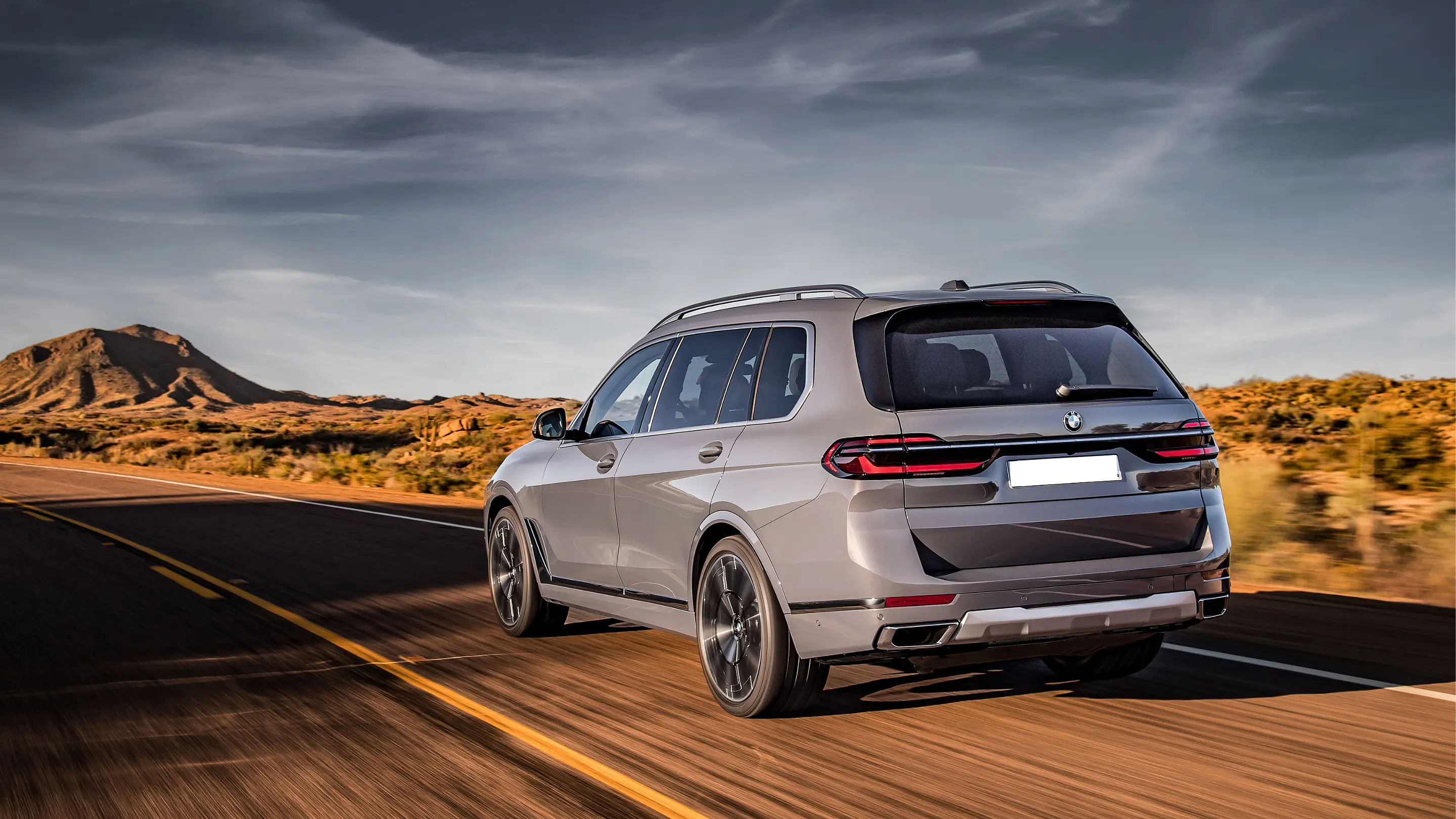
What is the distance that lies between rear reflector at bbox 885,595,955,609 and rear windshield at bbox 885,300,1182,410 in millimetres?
807

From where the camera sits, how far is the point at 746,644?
5895 millimetres

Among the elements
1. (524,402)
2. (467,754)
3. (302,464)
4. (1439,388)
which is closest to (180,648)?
(467,754)

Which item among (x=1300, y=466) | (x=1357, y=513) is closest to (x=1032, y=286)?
(x=1357, y=513)

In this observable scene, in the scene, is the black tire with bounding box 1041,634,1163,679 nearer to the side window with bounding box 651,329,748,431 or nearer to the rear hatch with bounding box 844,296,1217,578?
the rear hatch with bounding box 844,296,1217,578

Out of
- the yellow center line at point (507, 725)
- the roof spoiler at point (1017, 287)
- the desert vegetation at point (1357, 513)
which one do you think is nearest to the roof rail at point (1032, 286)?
the roof spoiler at point (1017, 287)

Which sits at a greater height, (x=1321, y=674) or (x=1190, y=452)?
(x=1190, y=452)

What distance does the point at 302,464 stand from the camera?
3572 centimetres

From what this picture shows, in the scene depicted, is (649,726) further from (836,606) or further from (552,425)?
(552,425)

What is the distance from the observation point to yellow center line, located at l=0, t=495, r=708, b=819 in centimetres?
471

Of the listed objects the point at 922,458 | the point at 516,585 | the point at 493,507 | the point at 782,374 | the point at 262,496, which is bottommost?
the point at 262,496

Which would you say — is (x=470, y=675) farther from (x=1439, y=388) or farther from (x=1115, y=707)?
(x=1439, y=388)

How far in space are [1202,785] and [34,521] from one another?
17828 millimetres

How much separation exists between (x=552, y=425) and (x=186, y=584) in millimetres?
5132

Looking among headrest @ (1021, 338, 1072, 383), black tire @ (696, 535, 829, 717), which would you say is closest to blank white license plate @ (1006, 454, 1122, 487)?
headrest @ (1021, 338, 1072, 383)
